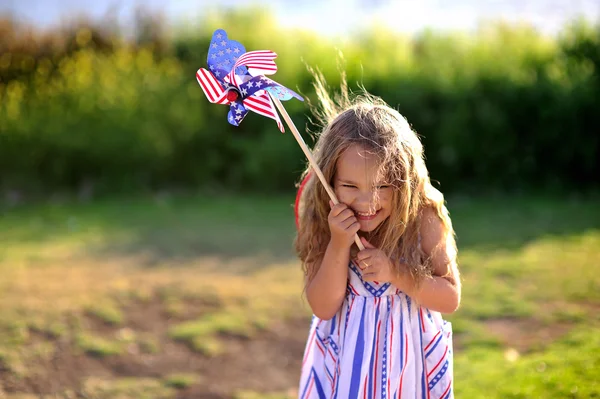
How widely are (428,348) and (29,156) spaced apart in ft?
24.5

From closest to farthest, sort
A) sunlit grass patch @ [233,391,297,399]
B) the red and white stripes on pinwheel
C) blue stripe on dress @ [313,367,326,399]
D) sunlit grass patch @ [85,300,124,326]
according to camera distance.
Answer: the red and white stripes on pinwheel → blue stripe on dress @ [313,367,326,399] → sunlit grass patch @ [233,391,297,399] → sunlit grass patch @ [85,300,124,326]

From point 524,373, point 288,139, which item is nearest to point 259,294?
point 524,373

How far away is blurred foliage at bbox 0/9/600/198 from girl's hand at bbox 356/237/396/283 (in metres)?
5.42

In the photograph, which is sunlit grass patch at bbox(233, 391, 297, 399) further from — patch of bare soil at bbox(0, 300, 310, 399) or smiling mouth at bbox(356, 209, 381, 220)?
smiling mouth at bbox(356, 209, 381, 220)

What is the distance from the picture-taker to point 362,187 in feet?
6.95

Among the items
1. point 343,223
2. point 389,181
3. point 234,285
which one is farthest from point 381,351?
point 234,285

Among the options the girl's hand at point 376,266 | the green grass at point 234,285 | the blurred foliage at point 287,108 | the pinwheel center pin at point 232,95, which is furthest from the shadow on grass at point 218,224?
the pinwheel center pin at point 232,95

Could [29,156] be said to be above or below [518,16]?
below

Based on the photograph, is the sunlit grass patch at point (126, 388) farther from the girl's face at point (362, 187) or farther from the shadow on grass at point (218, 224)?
the shadow on grass at point (218, 224)

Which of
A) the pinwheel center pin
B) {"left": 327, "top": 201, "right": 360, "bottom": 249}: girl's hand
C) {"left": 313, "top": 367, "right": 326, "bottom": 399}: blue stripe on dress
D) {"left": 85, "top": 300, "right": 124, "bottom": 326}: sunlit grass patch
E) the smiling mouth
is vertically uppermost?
{"left": 85, "top": 300, "right": 124, "bottom": 326}: sunlit grass patch

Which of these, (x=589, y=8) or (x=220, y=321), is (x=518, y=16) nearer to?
(x=589, y=8)

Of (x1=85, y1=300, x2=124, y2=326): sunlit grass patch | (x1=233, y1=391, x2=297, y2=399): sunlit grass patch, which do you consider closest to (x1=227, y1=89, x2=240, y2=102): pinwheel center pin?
(x1=233, y1=391, x2=297, y2=399): sunlit grass patch

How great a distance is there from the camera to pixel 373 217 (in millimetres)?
2166

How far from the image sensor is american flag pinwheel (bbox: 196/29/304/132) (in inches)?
80.5
